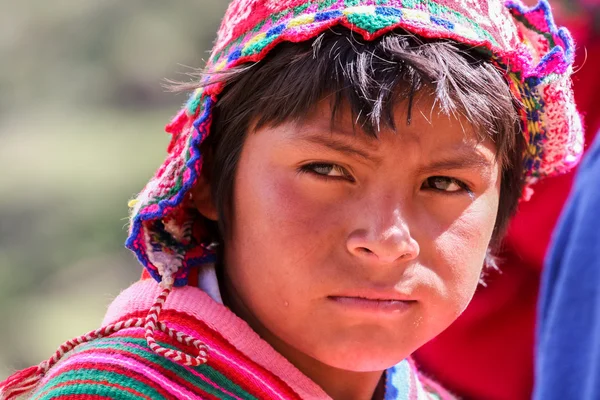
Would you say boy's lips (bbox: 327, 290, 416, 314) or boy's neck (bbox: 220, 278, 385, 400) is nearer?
boy's lips (bbox: 327, 290, 416, 314)

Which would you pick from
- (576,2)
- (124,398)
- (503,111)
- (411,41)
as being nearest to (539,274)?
(576,2)

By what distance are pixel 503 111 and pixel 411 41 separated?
0.22 meters

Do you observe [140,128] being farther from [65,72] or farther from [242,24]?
[242,24]

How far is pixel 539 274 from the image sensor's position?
281 centimetres

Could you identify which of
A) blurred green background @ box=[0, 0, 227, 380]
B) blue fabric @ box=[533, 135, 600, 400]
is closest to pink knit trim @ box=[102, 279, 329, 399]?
blue fabric @ box=[533, 135, 600, 400]

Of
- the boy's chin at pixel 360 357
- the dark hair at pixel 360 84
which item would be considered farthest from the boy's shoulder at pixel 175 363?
the dark hair at pixel 360 84

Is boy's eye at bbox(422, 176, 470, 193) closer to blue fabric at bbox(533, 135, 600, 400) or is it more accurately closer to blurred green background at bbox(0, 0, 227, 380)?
blue fabric at bbox(533, 135, 600, 400)

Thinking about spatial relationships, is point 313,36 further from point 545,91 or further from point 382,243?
point 545,91

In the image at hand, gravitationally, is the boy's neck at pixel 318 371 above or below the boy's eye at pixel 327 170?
below

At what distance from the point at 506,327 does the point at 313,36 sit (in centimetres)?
172

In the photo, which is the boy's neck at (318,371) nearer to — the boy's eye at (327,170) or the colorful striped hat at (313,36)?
the colorful striped hat at (313,36)

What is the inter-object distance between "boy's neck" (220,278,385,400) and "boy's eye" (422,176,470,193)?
0.40m

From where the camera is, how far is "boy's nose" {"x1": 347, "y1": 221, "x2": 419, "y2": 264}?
1339 mm

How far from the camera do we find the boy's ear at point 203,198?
5.25 feet
